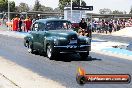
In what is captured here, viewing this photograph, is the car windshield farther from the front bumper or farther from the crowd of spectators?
the crowd of spectators

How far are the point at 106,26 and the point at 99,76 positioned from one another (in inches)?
1842

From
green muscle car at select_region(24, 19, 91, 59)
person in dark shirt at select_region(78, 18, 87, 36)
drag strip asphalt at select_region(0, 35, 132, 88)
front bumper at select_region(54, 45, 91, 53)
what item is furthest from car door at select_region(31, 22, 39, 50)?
person in dark shirt at select_region(78, 18, 87, 36)

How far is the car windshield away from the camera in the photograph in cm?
1784

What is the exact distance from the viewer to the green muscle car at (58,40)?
Result: 55.2 feet

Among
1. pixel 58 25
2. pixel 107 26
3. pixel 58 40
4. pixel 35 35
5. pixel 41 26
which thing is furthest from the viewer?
pixel 107 26

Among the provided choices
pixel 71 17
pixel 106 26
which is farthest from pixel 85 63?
pixel 106 26

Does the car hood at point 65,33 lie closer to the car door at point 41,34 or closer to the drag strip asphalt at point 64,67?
the car door at point 41,34

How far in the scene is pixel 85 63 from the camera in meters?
16.1

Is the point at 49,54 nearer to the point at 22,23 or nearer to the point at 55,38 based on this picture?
the point at 55,38

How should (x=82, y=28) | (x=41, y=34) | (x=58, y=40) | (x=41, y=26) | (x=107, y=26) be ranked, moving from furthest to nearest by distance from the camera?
1. (x=107, y=26)
2. (x=82, y=28)
3. (x=41, y=26)
4. (x=41, y=34)
5. (x=58, y=40)

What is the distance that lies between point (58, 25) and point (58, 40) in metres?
1.30

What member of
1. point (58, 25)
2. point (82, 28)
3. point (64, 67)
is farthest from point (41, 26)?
point (82, 28)

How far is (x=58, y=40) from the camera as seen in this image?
16797 millimetres

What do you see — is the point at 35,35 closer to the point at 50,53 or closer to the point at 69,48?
the point at 50,53
